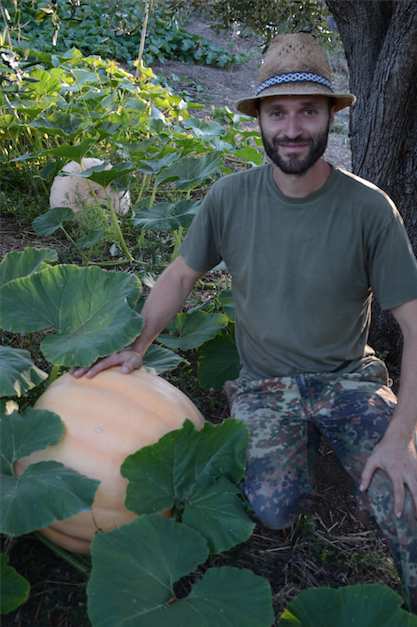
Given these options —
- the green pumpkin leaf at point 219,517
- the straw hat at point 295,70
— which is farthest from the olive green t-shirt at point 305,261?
the green pumpkin leaf at point 219,517

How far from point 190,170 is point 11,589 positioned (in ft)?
6.41

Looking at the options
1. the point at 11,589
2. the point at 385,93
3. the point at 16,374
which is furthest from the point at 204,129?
the point at 11,589

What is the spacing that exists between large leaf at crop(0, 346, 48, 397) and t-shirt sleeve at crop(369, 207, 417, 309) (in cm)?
92

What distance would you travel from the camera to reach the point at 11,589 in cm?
159

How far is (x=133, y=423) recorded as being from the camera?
1.89 metres

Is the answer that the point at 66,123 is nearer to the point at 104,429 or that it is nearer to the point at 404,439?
the point at 104,429

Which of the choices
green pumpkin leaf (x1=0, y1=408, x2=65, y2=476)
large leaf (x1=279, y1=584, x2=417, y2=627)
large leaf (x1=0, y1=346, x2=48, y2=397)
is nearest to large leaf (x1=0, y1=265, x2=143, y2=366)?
large leaf (x1=0, y1=346, x2=48, y2=397)

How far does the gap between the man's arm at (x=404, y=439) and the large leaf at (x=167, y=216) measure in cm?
112

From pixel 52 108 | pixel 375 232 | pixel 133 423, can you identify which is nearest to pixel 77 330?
pixel 133 423

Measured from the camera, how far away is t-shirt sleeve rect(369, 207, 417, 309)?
1942mm

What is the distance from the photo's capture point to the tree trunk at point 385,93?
240cm

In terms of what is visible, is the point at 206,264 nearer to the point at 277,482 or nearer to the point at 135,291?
the point at 135,291

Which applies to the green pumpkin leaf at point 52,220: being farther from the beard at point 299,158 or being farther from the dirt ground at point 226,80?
the dirt ground at point 226,80

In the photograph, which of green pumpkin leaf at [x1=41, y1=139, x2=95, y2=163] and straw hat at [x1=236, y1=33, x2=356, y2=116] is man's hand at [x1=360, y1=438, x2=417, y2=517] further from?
green pumpkin leaf at [x1=41, y1=139, x2=95, y2=163]
